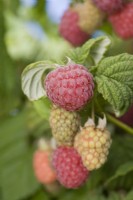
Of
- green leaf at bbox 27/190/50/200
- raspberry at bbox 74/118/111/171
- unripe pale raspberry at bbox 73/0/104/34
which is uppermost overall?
unripe pale raspberry at bbox 73/0/104/34

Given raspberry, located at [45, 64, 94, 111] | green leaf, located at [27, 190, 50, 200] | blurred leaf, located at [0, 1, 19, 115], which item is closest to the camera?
raspberry, located at [45, 64, 94, 111]

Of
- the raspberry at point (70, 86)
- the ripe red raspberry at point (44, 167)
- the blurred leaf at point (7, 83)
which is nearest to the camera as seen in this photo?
the raspberry at point (70, 86)

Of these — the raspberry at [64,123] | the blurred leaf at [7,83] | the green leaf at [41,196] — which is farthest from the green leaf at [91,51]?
the blurred leaf at [7,83]

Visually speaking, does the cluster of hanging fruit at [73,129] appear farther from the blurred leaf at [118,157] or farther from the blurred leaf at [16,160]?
the blurred leaf at [16,160]

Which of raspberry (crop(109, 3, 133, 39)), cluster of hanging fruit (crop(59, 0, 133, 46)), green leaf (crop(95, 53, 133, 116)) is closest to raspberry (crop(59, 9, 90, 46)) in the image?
cluster of hanging fruit (crop(59, 0, 133, 46))

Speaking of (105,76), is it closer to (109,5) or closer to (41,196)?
(109,5)

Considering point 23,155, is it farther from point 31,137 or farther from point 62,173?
point 62,173

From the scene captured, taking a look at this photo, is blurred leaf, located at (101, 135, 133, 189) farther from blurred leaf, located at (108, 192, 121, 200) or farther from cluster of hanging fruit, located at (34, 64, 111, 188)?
cluster of hanging fruit, located at (34, 64, 111, 188)
